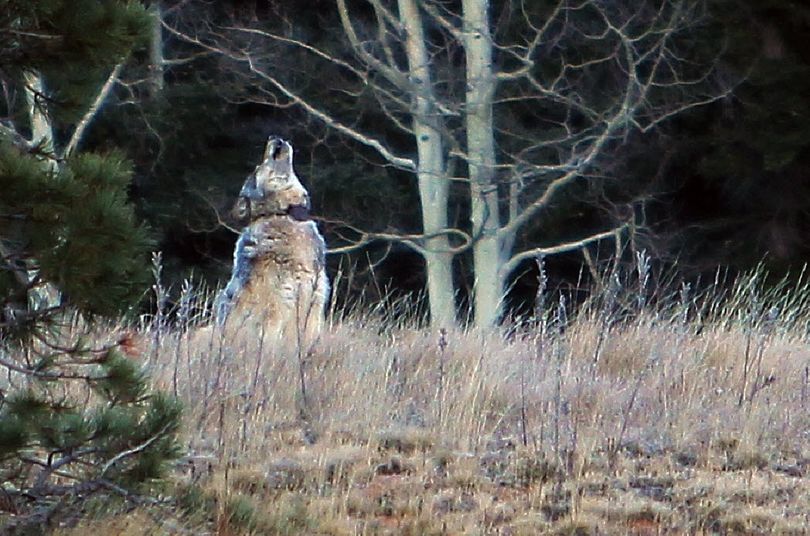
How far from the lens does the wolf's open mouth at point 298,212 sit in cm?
863

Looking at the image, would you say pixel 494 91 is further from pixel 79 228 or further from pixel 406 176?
pixel 79 228

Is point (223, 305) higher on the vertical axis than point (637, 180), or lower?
lower

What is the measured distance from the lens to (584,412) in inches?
277

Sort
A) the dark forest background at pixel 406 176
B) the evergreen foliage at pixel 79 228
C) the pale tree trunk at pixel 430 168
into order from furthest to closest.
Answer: the dark forest background at pixel 406 176 < the pale tree trunk at pixel 430 168 < the evergreen foliage at pixel 79 228

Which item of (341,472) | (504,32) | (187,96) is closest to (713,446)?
(341,472)

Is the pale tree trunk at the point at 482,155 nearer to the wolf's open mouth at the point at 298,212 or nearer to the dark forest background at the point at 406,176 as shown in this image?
the dark forest background at the point at 406,176

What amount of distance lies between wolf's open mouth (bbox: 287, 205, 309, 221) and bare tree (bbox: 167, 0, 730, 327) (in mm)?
6688

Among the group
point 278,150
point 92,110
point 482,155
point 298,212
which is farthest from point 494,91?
point 92,110

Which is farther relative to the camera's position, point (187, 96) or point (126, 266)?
point (187, 96)

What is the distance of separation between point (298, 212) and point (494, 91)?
9.35 metres

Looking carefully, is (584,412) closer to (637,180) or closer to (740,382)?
(740,382)

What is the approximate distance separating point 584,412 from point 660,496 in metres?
1.05

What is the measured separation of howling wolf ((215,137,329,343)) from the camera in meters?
8.45

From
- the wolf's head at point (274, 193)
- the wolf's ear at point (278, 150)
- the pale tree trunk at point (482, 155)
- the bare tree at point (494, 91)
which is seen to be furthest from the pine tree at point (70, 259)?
the pale tree trunk at point (482, 155)
